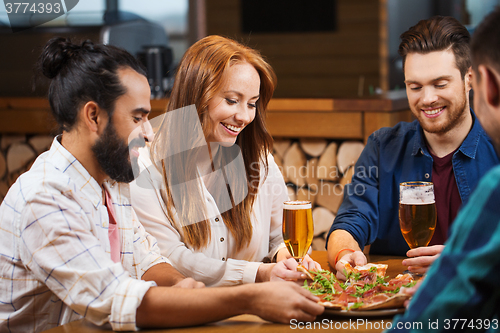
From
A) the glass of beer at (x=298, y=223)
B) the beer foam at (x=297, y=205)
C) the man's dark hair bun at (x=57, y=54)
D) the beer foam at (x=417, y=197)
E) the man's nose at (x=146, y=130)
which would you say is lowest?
the glass of beer at (x=298, y=223)

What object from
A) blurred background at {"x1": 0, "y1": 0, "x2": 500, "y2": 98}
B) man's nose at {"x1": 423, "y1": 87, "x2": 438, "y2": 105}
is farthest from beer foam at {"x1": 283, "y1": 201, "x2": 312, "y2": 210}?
blurred background at {"x1": 0, "y1": 0, "x2": 500, "y2": 98}

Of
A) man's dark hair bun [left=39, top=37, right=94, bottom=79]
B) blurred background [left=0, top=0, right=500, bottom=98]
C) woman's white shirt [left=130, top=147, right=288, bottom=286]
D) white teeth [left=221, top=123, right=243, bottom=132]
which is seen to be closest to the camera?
man's dark hair bun [left=39, top=37, right=94, bottom=79]

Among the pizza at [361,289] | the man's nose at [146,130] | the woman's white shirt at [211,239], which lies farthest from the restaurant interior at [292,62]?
the pizza at [361,289]

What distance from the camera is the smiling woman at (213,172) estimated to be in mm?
1690

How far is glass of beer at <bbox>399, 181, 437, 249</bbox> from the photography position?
1.38 m

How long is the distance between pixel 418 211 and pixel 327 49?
486 cm

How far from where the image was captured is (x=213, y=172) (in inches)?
77.4

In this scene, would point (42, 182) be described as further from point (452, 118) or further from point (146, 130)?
point (452, 118)

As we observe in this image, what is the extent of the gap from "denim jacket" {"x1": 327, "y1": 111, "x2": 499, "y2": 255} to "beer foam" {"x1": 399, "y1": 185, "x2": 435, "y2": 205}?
17.8 inches

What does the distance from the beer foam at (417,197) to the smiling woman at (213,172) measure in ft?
1.68

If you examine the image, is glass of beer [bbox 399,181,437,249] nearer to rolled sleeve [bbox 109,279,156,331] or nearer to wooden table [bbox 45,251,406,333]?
wooden table [bbox 45,251,406,333]

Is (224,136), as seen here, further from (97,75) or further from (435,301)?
(435,301)

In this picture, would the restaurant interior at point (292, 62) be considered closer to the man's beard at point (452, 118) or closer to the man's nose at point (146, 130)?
the man's nose at point (146, 130)

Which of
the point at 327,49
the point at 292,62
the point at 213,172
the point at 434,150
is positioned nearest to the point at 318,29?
the point at 327,49
